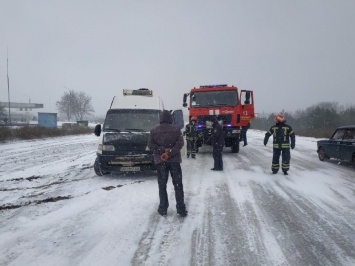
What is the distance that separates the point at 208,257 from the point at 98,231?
5.94 ft

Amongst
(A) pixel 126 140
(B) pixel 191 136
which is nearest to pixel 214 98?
(B) pixel 191 136

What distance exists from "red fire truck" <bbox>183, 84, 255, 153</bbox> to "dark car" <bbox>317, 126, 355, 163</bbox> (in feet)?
11.6

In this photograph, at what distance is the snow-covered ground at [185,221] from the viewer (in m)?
3.45

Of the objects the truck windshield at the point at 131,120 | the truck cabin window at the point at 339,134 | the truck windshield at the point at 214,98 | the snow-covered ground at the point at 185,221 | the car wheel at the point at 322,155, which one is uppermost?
the truck windshield at the point at 214,98

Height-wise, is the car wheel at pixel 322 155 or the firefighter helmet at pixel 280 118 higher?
the firefighter helmet at pixel 280 118

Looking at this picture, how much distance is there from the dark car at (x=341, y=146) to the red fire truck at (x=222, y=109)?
3.55 m

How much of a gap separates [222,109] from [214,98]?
772 mm

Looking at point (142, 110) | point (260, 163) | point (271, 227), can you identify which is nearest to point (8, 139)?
point (142, 110)

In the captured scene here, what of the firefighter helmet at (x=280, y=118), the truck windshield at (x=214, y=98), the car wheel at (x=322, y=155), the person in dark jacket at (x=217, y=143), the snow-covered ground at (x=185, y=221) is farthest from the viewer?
the truck windshield at (x=214, y=98)

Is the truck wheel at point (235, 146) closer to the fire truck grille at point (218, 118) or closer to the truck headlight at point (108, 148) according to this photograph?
the fire truck grille at point (218, 118)

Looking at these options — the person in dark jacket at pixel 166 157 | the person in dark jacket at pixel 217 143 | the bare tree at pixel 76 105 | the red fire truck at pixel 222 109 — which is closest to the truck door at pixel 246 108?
the red fire truck at pixel 222 109

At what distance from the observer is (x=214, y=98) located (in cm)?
1307

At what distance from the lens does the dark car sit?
30.3ft

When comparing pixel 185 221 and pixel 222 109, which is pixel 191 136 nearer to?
pixel 222 109
